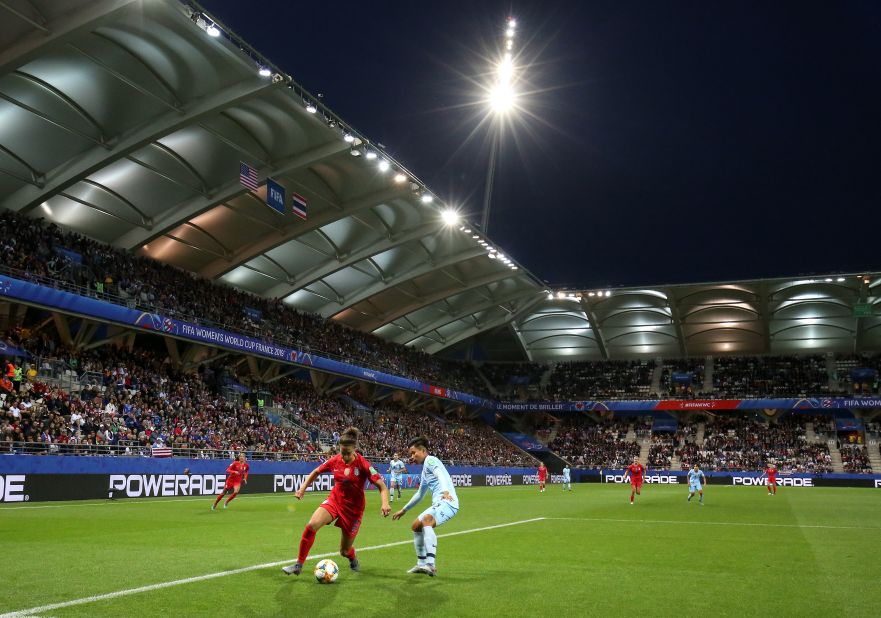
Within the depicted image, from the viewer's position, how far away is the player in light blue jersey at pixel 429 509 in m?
9.74

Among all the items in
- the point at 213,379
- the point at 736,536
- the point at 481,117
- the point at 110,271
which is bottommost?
the point at 736,536

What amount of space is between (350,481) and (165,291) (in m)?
32.5

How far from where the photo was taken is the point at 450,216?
4450 centimetres

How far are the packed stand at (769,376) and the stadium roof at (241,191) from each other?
3.46 m

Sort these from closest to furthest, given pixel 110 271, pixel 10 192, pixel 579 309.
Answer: pixel 10 192 < pixel 110 271 < pixel 579 309

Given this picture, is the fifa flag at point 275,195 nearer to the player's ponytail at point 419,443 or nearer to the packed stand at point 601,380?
the player's ponytail at point 419,443

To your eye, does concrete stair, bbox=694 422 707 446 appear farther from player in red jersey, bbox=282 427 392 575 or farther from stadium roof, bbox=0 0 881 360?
player in red jersey, bbox=282 427 392 575

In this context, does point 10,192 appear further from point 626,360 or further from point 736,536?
point 626,360

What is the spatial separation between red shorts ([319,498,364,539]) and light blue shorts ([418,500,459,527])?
2.95 feet

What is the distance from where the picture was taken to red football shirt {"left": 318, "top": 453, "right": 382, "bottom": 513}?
9.41 m

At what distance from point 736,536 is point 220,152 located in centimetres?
2779

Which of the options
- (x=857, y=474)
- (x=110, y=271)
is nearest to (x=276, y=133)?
(x=110, y=271)

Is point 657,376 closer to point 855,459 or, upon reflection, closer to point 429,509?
point 855,459

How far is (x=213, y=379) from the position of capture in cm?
4216
